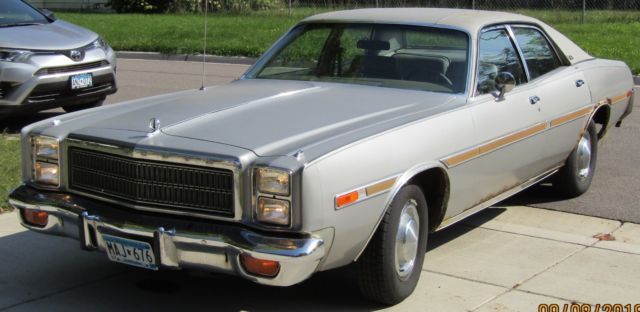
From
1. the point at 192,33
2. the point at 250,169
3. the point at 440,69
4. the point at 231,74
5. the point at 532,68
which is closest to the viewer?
the point at 250,169

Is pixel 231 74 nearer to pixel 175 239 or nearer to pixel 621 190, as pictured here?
pixel 621 190

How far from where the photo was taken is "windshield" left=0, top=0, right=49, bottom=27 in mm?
10438

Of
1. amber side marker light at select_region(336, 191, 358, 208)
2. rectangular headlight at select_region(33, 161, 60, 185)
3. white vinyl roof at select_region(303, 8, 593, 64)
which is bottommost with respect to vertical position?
rectangular headlight at select_region(33, 161, 60, 185)

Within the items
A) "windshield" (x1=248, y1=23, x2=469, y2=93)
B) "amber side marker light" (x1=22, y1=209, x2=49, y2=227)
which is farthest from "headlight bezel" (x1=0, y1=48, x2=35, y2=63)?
"amber side marker light" (x1=22, y1=209, x2=49, y2=227)

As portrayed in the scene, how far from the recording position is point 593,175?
25.7ft

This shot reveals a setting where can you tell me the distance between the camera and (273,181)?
14.1 feet

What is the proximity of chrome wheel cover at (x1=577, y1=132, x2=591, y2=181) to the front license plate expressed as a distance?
3.82 metres

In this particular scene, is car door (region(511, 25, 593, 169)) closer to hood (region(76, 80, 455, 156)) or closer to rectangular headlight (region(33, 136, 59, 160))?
hood (region(76, 80, 455, 156))

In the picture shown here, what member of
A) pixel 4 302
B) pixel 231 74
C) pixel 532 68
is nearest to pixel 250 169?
pixel 4 302

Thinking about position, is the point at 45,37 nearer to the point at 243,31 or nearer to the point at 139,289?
the point at 139,289

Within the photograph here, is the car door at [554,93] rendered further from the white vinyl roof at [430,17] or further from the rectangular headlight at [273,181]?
the rectangular headlight at [273,181]

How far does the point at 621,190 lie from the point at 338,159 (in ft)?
12.9

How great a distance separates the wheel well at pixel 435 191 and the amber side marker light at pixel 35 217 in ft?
6.46

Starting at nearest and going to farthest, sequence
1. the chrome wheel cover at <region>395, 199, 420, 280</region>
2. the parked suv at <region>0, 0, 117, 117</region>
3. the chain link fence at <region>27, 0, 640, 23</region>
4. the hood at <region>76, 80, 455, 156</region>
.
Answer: the hood at <region>76, 80, 455, 156</region> → the chrome wheel cover at <region>395, 199, 420, 280</region> → the parked suv at <region>0, 0, 117, 117</region> → the chain link fence at <region>27, 0, 640, 23</region>
